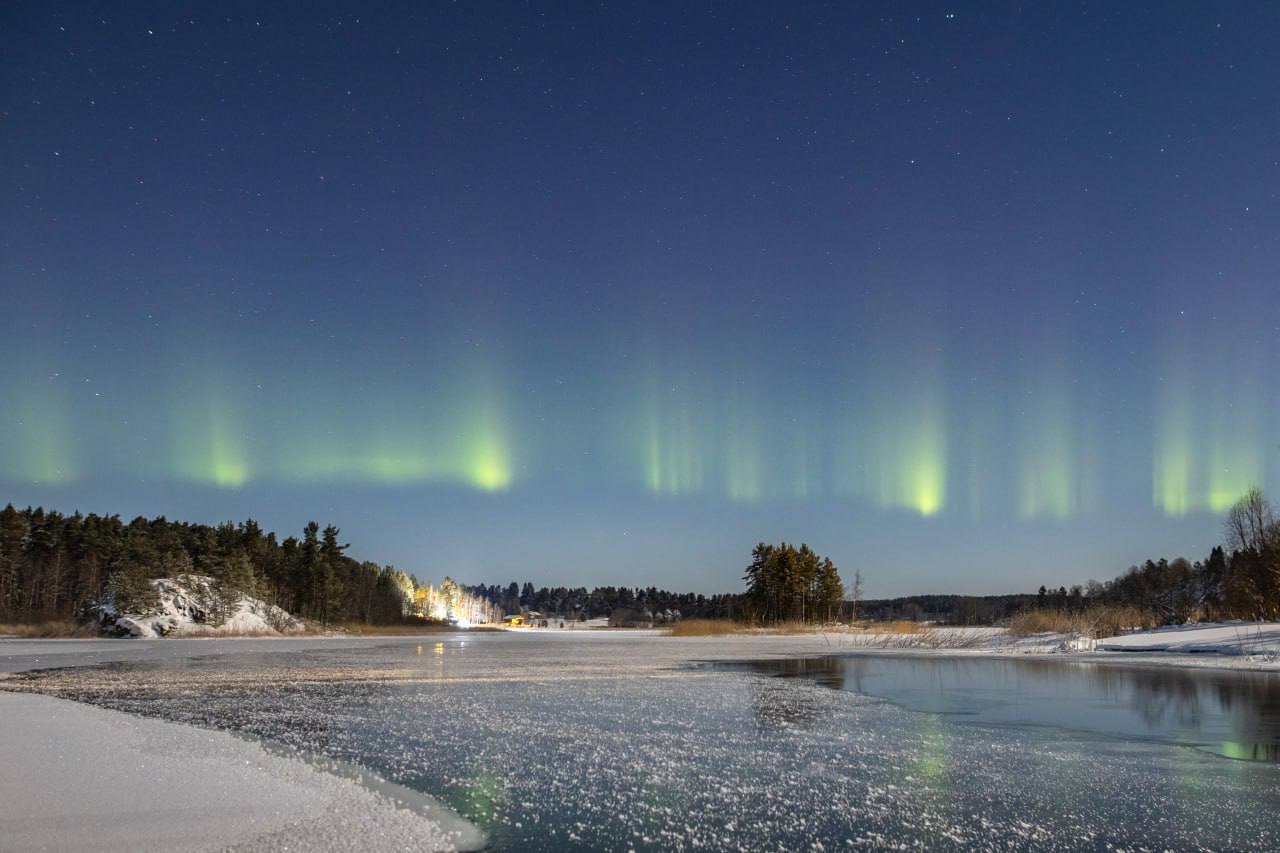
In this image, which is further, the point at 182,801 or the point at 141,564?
the point at 141,564

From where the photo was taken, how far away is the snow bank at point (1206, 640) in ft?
110

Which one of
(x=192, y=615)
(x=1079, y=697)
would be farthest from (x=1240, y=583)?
(x=192, y=615)

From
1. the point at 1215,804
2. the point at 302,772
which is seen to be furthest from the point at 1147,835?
the point at 302,772

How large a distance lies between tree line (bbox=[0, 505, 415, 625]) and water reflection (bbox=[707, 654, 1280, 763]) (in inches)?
2545

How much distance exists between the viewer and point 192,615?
242 feet

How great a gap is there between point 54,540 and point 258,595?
101 feet

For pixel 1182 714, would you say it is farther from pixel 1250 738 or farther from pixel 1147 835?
pixel 1147 835

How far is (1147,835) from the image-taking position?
748 centimetres

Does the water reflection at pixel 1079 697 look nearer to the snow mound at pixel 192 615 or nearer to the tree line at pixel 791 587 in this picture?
the snow mound at pixel 192 615

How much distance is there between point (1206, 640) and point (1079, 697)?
24.3 metres

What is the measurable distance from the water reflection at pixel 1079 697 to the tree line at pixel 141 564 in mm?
64633

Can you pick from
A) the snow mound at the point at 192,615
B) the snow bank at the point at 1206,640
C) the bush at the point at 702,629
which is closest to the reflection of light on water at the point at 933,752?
the snow bank at the point at 1206,640

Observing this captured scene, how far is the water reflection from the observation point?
45.7 feet

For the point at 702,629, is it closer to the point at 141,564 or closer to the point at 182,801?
the point at 141,564
